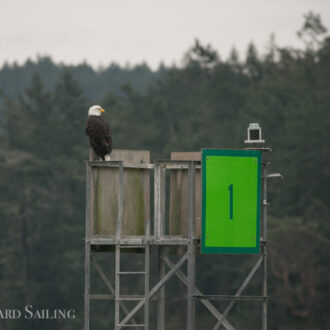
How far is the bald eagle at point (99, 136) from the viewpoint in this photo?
20516 mm

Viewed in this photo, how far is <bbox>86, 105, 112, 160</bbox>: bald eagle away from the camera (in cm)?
2052

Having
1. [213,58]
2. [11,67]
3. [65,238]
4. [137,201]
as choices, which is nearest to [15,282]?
[65,238]

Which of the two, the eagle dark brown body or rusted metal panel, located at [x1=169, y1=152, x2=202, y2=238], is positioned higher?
the eagle dark brown body

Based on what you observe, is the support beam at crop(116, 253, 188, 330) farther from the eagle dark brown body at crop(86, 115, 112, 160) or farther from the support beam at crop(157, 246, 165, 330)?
the eagle dark brown body at crop(86, 115, 112, 160)

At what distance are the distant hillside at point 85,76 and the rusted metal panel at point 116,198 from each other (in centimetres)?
12218

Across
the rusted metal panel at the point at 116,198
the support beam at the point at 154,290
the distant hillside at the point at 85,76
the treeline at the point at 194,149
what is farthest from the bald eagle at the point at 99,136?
the distant hillside at the point at 85,76

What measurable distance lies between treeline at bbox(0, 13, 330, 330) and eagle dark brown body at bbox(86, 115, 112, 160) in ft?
132

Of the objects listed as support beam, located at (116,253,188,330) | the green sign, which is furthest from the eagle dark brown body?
support beam, located at (116,253,188,330)

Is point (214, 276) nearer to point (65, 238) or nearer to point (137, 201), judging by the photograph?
point (65, 238)

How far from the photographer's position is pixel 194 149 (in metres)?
73.8

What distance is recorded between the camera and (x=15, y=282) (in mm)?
72562

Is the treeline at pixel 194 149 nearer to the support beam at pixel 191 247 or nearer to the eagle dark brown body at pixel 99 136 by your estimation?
the eagle dark brown body at pixel 99 136

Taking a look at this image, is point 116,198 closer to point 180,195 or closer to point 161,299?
point 180,195

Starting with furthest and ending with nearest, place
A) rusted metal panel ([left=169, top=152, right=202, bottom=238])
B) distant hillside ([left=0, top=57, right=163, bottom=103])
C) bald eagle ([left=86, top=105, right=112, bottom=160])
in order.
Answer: distant hillside ([left=0, top=57, right=163, bottom=103])
bald eagle ([left=86, top=105, right=112, bottom=160])
rusted metal panel ([left=169, top=152, right=202, bottom=238])
